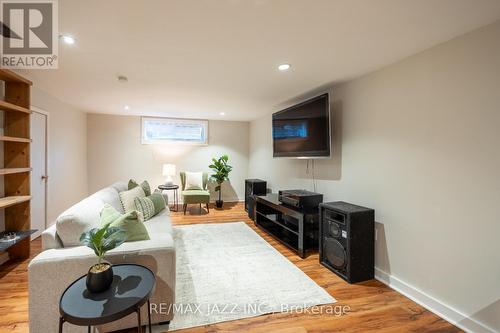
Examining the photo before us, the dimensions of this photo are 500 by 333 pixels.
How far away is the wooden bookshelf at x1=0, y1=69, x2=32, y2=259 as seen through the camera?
2844 mm

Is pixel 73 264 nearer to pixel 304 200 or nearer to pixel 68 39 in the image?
pixel 68 39

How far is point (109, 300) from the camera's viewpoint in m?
1.30

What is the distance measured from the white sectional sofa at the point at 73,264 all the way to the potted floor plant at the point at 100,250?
0.24m

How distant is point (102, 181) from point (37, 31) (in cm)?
444

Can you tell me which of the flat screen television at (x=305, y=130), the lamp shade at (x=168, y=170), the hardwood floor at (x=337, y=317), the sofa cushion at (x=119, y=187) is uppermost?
the flat screen television at (x=305, y=130)

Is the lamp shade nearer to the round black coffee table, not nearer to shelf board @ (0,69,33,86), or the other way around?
shelf board @ (0,69,33,86)

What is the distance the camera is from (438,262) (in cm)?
202

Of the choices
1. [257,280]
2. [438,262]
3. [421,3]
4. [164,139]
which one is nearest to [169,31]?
[421,3]

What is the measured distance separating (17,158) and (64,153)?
169 cm

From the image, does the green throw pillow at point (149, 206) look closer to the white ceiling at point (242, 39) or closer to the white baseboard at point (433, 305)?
the white ceiling at point (242, 39)

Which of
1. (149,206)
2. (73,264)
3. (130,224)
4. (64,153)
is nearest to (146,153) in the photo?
(64,153)

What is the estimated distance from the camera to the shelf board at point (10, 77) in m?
2.53

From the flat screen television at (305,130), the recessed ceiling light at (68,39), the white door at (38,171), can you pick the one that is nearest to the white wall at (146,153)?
the white door at (38,171)

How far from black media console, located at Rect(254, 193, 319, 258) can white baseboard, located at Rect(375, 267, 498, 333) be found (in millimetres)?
875
